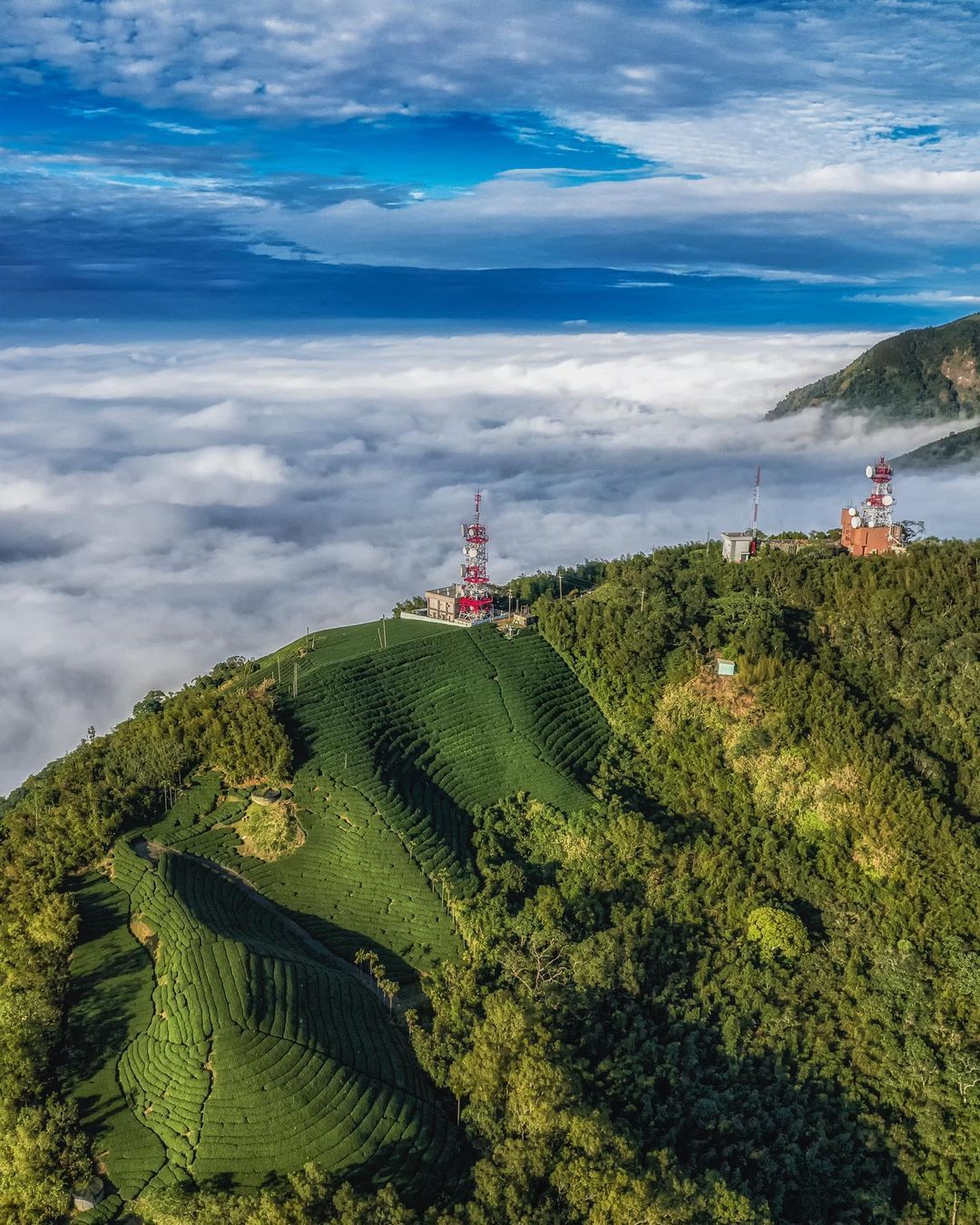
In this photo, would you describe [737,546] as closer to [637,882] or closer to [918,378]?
[637,882]

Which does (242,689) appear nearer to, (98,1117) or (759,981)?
(98,1117)

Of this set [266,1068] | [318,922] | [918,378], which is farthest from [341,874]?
[918,378]

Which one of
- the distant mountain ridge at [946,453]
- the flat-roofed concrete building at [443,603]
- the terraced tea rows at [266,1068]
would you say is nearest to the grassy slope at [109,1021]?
the terraced tea rows at [266,1068]

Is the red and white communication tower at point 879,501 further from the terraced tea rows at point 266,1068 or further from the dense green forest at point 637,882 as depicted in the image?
the terraced tea rows at point 266,1068

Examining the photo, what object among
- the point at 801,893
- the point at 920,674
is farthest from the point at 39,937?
the point at 920,674

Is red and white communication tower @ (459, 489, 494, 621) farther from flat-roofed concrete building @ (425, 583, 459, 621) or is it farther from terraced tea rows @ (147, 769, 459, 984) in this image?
terraced tea rows @ (147, 769, 459, 984)

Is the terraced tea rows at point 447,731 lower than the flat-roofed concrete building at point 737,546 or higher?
lower
